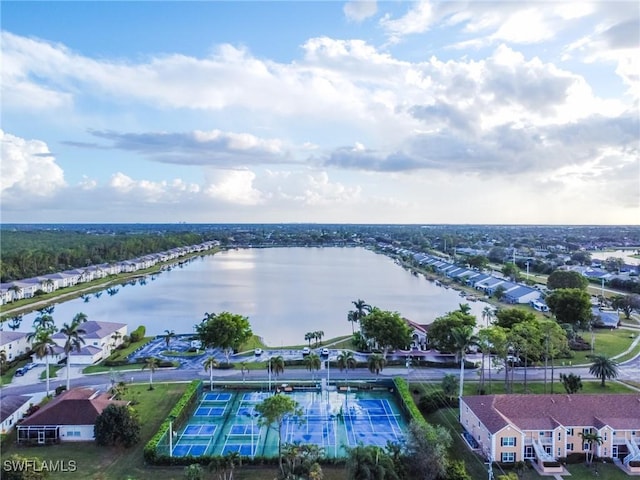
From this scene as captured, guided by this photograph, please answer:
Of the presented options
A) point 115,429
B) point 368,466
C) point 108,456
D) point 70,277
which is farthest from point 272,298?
point 368,466

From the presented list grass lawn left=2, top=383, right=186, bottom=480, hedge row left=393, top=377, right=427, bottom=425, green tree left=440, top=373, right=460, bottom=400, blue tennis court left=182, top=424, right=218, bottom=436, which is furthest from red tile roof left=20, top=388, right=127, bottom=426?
green tree left=440, top=373, right=460, bottom=400

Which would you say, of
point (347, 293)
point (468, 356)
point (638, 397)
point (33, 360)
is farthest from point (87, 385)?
point (347, 293)

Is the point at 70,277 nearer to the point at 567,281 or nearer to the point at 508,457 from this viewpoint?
the point at 508,457

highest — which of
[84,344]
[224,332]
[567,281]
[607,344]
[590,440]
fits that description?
[567,281]

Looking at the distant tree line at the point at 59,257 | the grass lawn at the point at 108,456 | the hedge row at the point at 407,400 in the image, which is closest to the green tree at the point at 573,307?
the hedge row at the point at 407,400

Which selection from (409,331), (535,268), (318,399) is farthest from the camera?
(535,268)

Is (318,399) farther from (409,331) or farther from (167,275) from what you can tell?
(167,275)
